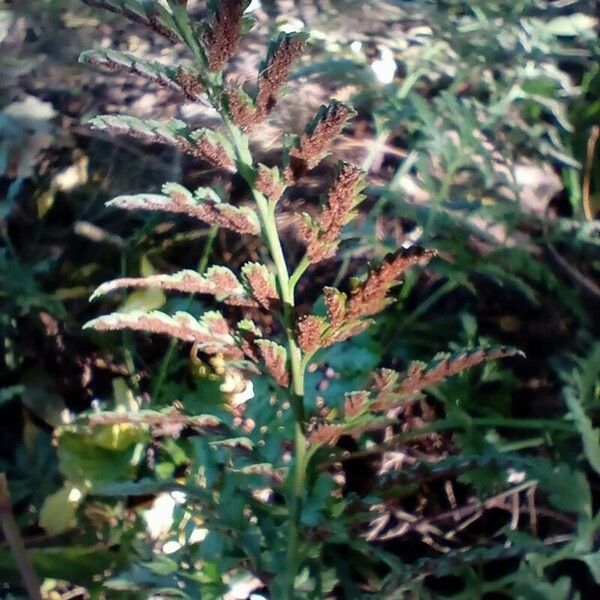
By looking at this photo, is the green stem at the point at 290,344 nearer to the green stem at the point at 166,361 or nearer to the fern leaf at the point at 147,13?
the fern leaf at the point at 147,13

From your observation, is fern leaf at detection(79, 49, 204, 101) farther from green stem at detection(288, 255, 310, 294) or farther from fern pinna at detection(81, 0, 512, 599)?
green stem at detection(288, 255, 310, 294)

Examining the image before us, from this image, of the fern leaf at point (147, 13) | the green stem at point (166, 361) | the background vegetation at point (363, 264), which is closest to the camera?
the fern leaf at point (147, 13)

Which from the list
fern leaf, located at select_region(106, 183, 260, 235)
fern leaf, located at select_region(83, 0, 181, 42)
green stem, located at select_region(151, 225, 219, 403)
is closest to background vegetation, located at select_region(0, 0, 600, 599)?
green stem, located at select_region(151, 225, 219, 403)

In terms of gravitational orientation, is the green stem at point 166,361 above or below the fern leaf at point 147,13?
below

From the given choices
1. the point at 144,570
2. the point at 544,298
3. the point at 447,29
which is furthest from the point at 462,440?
the point at 447,29

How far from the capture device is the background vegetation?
1.01 m

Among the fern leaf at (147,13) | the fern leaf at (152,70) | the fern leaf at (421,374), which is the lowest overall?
the fern leaf at (421,374)

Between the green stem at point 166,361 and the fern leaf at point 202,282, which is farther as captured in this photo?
the green stem at point 166,361

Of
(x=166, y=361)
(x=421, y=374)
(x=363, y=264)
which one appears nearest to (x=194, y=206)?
(x=421, y=374)

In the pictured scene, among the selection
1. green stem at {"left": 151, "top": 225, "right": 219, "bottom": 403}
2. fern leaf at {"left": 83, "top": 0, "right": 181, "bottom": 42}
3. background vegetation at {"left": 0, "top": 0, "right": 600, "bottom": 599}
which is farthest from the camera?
green stem at {"left": 151, "top": 225, "right": 219, "bottom": 403}

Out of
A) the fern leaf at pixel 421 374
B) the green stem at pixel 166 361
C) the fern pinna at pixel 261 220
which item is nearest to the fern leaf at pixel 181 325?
the fern pinna at pixel 261 220

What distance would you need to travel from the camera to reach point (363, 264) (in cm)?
127

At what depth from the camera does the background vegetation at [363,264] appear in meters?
1.01

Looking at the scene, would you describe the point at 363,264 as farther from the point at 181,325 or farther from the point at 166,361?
the point at 181,325
